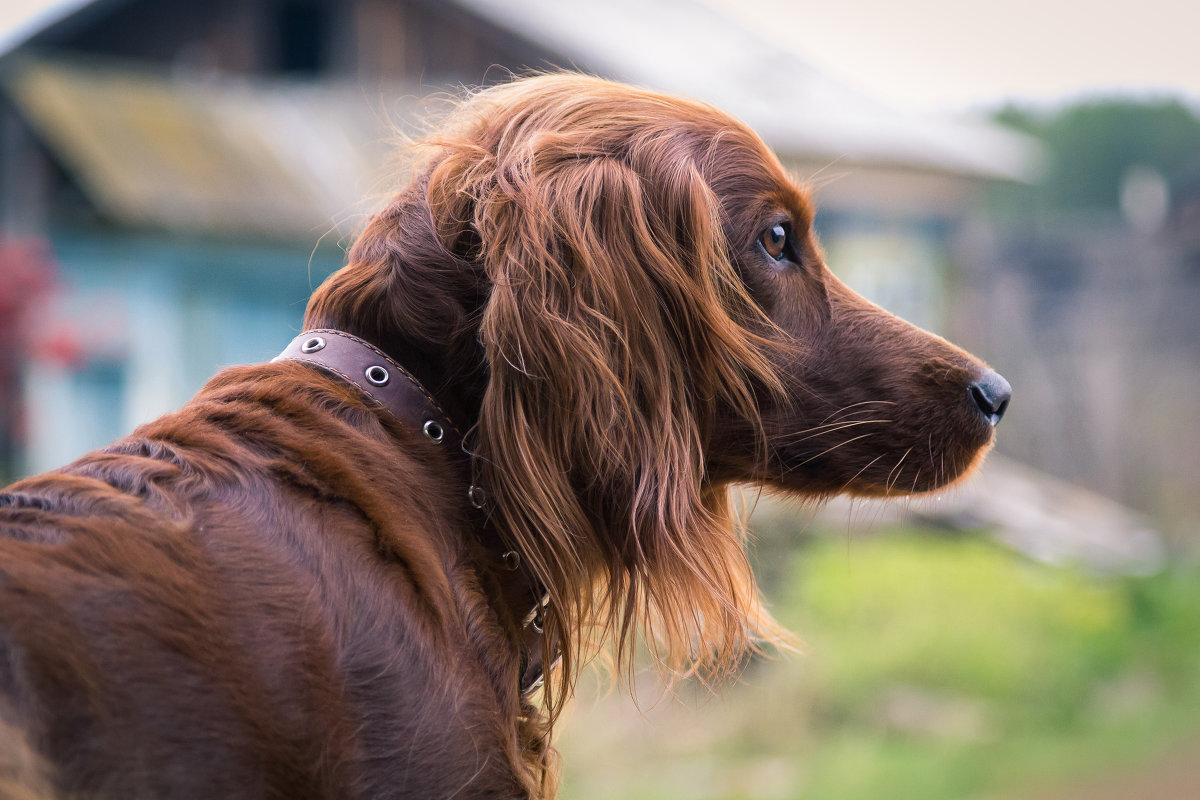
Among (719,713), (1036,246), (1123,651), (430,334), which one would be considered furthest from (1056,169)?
(430,334)

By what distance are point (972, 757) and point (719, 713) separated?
1363 mm

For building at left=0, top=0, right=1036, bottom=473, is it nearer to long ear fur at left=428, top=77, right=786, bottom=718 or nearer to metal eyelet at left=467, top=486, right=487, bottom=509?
long ear fur at left=428, top=77, right=786, bottom=718

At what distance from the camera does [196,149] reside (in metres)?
8.77

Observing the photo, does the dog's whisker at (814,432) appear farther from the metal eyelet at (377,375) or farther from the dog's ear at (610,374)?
the metal eyelet at (377,375)

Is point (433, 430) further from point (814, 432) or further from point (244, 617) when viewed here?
point (814, 432)

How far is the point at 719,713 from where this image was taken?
6.09 metres

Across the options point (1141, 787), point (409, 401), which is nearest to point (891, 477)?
point (409, 401)

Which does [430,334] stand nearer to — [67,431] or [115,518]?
[115,518]

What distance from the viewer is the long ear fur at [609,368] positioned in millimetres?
1741

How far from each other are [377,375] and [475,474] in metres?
0.23

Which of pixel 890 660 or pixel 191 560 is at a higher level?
pixel 191 560

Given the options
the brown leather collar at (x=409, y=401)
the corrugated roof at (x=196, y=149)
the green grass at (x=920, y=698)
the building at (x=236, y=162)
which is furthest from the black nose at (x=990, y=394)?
the corrugated roof at (x=196, y=149)

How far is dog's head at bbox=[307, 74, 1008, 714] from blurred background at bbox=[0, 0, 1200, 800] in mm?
300

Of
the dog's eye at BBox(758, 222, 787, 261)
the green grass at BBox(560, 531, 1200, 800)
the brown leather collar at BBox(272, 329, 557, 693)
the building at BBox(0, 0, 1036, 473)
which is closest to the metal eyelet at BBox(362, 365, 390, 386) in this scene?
the brown leather collar at BBox(272, 329, 557, 693)
